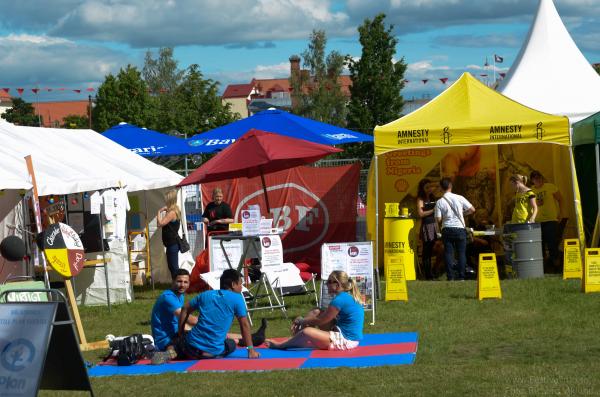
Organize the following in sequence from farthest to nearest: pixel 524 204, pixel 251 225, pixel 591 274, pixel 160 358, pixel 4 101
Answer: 1. pixel 4 101
2. pixel 524 204
3. pixel 251 225
4. pixel 591 274
5. pixel 160 358

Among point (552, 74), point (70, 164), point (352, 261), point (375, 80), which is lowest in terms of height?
point (352, 261)

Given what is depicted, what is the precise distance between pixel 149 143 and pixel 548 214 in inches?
412

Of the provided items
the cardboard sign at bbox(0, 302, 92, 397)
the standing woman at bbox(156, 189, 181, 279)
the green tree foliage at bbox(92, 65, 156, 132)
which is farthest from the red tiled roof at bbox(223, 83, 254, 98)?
the cardboard sign at bbox(0, 302, 92, 397)

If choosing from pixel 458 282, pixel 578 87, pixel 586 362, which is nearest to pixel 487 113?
pixel 458 282

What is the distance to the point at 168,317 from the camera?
11.2 m

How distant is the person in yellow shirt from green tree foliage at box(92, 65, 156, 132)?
152ft

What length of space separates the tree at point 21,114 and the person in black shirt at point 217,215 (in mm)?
83424

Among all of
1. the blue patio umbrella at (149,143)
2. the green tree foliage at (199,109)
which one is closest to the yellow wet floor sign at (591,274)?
the blue patio umbrella at (149,143)

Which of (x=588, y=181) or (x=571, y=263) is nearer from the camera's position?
(x=571, y=263)

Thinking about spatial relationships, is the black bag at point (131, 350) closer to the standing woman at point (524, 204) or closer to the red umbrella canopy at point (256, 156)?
the red umbrella canopy at point (256, 156)

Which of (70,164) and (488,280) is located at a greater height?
(70,164)

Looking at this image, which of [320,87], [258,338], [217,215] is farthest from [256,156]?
A: [320,87]

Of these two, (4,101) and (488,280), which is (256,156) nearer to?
(488,280)

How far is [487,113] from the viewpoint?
16.6 m
